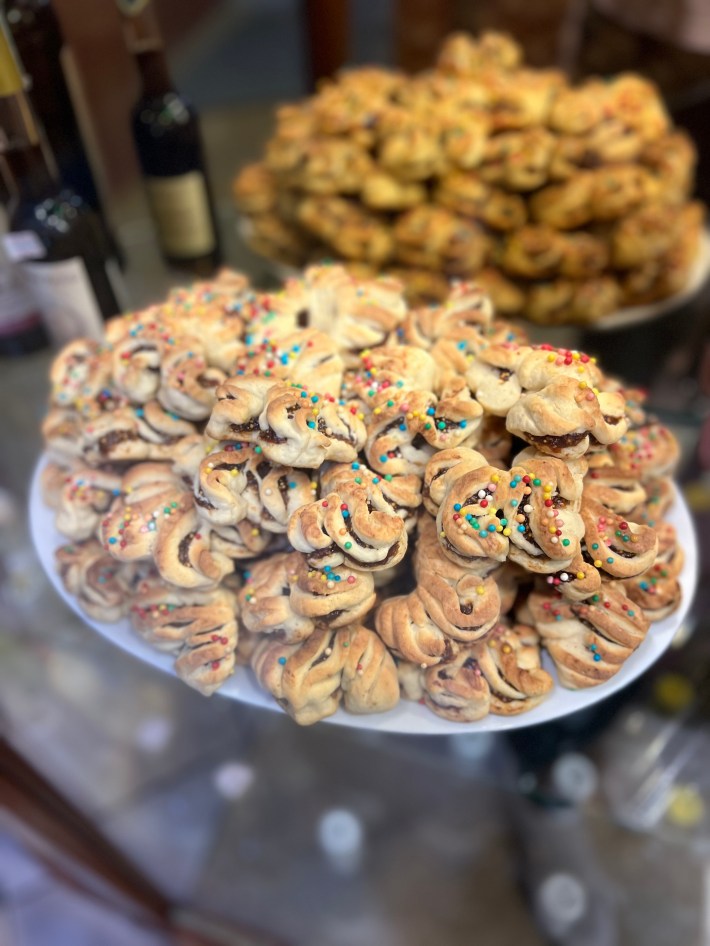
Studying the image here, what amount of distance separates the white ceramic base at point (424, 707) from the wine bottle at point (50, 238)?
17.3 inches

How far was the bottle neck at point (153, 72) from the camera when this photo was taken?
1.21 metres

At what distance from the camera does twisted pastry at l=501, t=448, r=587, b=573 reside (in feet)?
2.08

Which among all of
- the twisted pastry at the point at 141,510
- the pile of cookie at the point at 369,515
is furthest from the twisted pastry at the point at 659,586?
the twisted pastry at the point at 141,510

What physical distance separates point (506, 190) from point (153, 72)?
689mm

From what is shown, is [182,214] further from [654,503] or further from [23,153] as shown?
[654,503]

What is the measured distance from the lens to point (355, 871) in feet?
3.90

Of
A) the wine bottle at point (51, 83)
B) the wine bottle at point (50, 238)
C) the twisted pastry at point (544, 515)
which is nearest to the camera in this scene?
the twisted pastry at point (544, 515)

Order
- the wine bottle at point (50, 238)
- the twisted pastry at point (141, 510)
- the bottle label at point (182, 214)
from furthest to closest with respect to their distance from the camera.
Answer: the bottle label at point (182, 214)
the wine bottle at point (50, 238)
the twisted pastry at point (141, 510)

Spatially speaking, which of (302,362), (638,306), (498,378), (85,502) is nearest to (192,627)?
(85,502)

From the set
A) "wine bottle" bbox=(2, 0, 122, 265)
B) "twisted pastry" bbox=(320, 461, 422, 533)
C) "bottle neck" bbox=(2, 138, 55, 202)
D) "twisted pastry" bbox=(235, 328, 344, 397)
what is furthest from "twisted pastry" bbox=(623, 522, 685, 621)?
"wine bottle" bbox=(2, 0, 122, 265)

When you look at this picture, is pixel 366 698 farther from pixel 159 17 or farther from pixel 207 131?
pixel 207 131

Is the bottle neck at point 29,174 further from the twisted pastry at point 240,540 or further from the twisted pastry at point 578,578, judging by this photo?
the twisted pastry at point 578,578

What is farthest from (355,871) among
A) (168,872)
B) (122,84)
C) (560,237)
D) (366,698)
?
(122,84)

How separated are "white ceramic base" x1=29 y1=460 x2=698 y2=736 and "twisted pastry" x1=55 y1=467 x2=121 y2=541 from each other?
55mm
